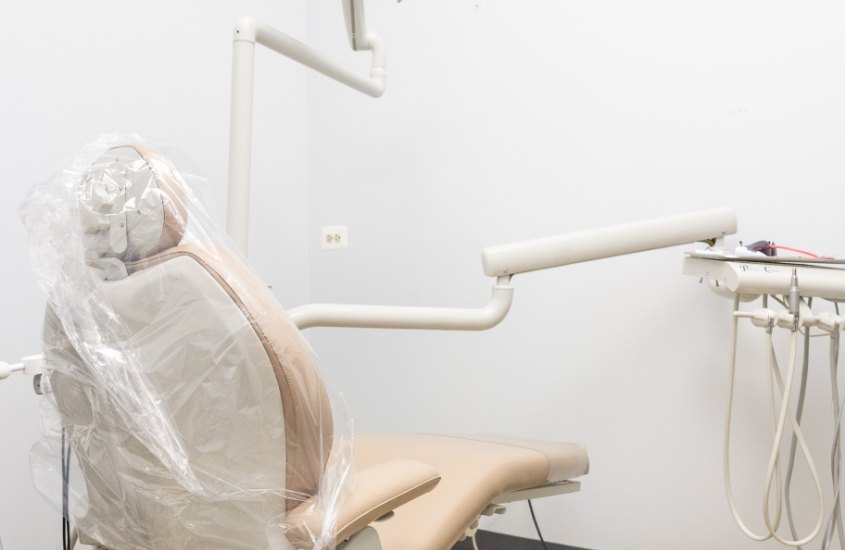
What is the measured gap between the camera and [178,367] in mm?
826

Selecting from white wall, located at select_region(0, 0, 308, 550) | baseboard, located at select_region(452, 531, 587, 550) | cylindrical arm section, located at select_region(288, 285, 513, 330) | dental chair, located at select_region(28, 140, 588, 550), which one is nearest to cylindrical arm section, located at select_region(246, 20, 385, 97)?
white wall, located at select_region(0, 0, 308, 550)

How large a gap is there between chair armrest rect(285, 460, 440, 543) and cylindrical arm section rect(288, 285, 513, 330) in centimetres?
52

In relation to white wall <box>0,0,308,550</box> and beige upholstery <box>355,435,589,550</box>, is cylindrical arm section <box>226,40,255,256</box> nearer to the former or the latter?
white wall <box>0,0,308,550</box>

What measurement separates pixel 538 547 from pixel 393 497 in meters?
1.29

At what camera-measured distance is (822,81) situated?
1733mm

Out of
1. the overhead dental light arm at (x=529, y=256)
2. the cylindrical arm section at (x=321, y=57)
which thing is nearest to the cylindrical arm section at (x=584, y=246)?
the overhead dental light arm at (x=529, y=256)

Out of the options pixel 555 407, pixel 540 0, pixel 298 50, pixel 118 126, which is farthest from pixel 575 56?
pixel 118 126

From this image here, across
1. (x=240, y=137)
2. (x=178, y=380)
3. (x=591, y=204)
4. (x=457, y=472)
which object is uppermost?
(x=240, y=137)

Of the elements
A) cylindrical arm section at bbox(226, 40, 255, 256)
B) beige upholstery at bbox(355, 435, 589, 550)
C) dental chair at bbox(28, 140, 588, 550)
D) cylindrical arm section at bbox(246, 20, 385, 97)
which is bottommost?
beige upholstery at bbox(355, 435, 589, 550)

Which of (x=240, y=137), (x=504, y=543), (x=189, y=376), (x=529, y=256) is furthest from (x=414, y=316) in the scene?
(x=504, y=543)

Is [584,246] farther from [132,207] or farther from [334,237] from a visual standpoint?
[334,237]

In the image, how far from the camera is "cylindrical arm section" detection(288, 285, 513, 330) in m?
1.46

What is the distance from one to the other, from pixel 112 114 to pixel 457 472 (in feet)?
4.34

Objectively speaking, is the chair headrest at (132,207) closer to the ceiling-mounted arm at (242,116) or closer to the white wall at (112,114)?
the white wall at (112,114)
